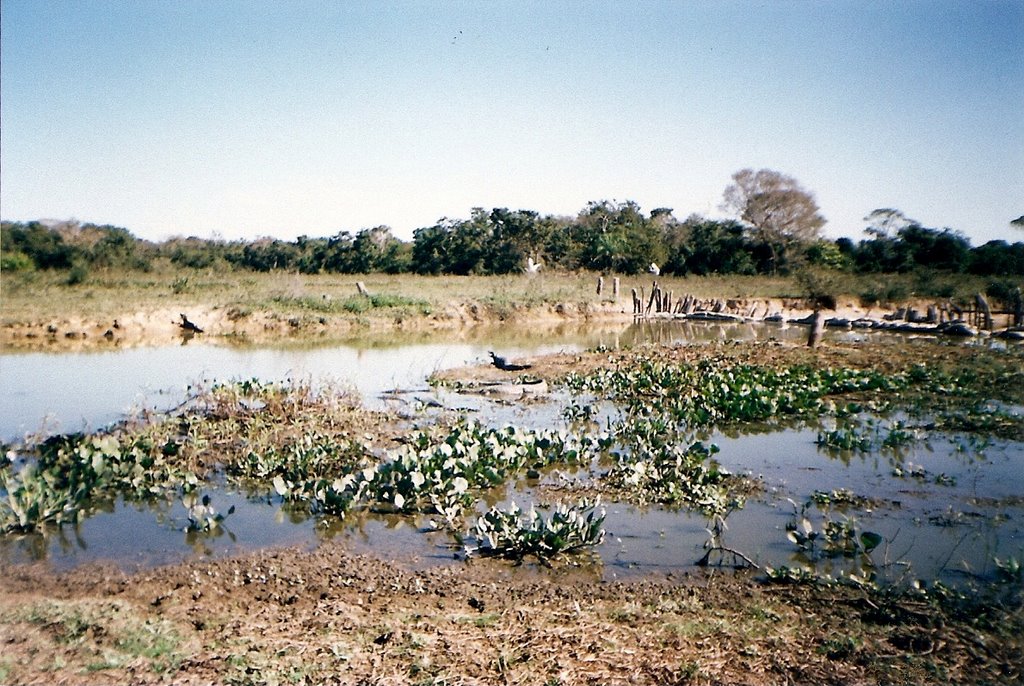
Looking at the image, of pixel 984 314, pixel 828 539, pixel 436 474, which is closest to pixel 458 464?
pixel 436 474

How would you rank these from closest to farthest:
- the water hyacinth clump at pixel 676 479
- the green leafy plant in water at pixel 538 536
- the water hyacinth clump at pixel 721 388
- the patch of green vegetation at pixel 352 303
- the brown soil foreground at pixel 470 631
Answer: the brown soil foreground at pixel 470 631, the green leafy plant in water at pixel 538 536, the water hyacinth clump at pixel 676 479, the water hyacinth clump at pixel 721 388, the patch of green vegetation at pixel 352 303

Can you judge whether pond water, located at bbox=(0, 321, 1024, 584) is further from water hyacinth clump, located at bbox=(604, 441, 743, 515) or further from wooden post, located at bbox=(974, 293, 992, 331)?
wooden post, located at bbox=(974, 293, 992, 331)

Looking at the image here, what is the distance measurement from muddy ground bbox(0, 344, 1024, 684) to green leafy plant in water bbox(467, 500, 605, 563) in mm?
159

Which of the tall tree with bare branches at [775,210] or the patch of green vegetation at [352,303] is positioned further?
the tall tree with bare branches at [775,210]

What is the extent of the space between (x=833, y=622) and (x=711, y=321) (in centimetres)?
2380

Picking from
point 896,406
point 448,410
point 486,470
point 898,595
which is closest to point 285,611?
point 486,470

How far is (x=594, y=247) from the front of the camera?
37250mm

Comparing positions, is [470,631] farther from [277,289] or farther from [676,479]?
[277,289]

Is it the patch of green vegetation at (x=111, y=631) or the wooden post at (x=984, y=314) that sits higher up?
the wooden post at (x=984, y=314)

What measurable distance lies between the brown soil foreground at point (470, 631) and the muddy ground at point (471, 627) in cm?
1

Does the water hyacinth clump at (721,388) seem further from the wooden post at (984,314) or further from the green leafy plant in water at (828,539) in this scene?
the wooden post at (984,314)

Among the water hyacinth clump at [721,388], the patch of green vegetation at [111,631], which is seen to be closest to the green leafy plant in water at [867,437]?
the water hyacinth clump at [721,388]

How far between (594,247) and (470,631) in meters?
34.0

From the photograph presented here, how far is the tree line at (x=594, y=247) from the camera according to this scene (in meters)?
31.2
